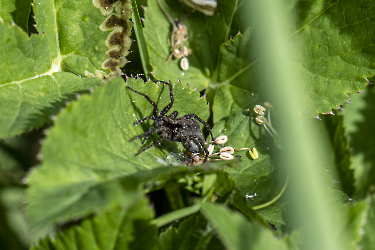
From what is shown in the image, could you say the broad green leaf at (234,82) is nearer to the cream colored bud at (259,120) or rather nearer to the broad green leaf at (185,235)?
the cream colored bud at (259,120)

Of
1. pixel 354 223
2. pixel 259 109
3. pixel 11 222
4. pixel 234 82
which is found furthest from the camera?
pixel 11 222

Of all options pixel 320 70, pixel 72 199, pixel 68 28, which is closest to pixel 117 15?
pixel 68 28

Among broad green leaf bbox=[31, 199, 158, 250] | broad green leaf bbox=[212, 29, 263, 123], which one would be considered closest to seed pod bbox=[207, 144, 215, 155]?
broad green leaf bbox=[212, 29, 263, 123]

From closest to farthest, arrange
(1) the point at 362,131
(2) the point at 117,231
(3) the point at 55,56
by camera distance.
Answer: (2) the point at 117,231 < (3) the point at 55,56 < (1) the point at 362,131

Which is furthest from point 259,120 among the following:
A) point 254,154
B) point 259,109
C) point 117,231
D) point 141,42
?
point 117,231

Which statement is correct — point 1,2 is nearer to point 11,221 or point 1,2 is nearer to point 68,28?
point 68,28

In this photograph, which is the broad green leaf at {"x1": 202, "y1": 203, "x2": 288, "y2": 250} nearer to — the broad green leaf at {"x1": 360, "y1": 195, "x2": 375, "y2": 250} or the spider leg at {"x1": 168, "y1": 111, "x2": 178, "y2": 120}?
the broad green leaf at {"x1": 360, "y1": 195, "x2": 375, "y2": 250}

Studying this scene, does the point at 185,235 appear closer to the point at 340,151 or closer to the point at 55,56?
the point at 55,56
